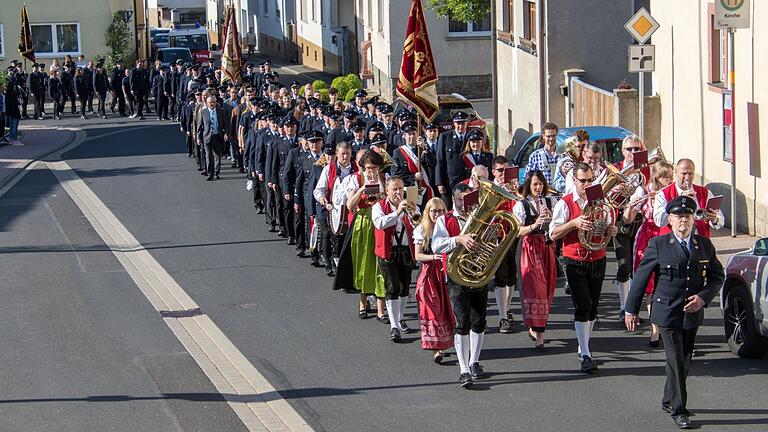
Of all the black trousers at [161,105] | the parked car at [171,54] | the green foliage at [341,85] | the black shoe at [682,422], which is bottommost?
the black shoe at [682,422]

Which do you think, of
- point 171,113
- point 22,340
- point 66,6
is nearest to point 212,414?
point 22,340

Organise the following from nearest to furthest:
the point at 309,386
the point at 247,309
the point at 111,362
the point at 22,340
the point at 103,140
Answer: the point at 309,386
the point at 111,362
the point at 22,340
the point at 247,309
the point at 103,140

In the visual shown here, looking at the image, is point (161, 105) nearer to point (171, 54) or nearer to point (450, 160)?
point (171, 54)

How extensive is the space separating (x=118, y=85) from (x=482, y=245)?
3105cm

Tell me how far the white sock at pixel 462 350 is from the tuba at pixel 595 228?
4.47ft

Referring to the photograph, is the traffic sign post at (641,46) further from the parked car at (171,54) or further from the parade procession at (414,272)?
the parked car at (171,54)

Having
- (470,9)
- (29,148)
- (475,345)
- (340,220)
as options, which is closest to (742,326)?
(475,345)

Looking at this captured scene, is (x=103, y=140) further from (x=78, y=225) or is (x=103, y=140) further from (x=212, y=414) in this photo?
(x=212, y=414)

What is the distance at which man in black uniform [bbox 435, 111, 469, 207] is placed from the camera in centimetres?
1845

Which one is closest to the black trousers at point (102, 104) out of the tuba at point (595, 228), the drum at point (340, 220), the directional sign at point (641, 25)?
the directional sign at point (641, 25)

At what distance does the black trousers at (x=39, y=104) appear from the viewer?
42.0 metres

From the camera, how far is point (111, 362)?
1281 centimetres

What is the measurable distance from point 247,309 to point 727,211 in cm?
765

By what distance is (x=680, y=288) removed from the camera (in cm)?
1015
